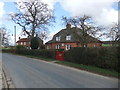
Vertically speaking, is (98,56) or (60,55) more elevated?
(98,56)

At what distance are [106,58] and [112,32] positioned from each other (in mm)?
16572

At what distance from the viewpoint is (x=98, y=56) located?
17406 millimetres

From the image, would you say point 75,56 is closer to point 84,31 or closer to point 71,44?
point 84,31

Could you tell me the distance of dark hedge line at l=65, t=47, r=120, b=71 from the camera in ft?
48.8

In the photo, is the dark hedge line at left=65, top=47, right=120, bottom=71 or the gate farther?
the gate

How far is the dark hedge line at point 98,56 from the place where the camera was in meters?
14.9

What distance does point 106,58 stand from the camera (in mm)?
16016

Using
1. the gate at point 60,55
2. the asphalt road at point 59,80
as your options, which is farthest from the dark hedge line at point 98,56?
the gate at point 60,55

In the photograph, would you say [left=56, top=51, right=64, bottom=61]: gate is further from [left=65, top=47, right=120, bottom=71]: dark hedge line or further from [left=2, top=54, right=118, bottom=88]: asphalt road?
[left=2, top=54, right=118, bottom=88]: asphalt road

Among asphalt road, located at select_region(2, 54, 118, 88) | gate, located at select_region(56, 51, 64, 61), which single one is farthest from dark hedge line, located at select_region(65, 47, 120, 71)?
gate, located at select_region(56, 51, 64, 61)

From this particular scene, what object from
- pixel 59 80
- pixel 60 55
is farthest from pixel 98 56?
pixel 60 55

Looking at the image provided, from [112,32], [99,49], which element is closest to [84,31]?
[112,32]

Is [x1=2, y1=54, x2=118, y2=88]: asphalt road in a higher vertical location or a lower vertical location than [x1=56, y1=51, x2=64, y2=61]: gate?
lower

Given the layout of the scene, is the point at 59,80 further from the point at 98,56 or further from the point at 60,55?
the point at 60,55
